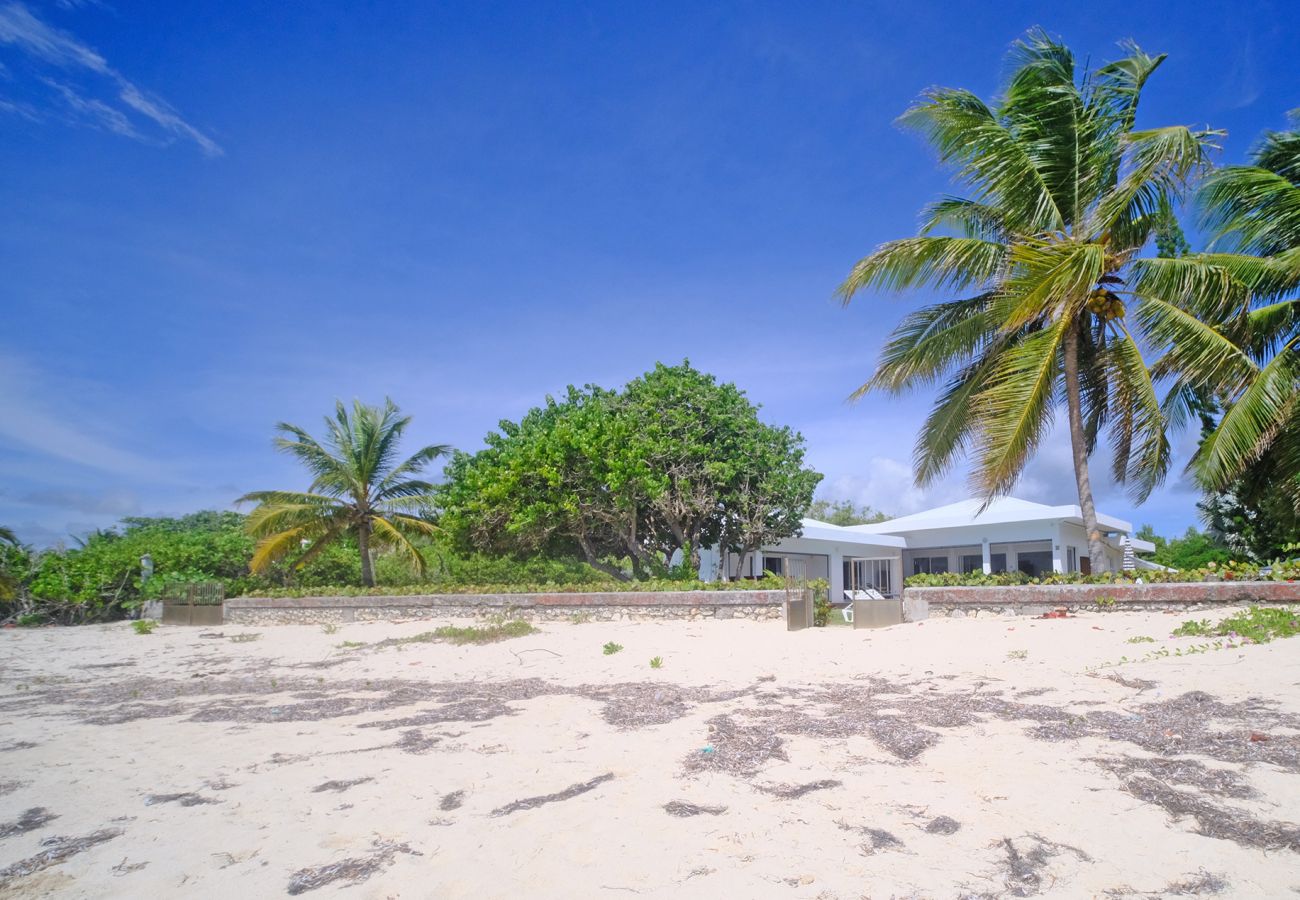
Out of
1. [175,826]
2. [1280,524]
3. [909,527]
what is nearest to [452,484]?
[909,527]

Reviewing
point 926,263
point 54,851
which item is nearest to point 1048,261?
point 926,263

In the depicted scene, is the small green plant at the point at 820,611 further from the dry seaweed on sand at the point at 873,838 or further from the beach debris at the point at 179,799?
the beach debris at the point at 179,799

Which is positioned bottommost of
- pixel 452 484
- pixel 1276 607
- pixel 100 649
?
pixel 100 649

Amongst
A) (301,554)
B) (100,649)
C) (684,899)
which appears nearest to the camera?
(684,899)

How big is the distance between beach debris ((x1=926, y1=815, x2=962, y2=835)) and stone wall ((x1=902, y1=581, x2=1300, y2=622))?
6955 mm

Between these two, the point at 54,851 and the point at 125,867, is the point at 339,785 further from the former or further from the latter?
the point at 54,851

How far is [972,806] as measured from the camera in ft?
13.1

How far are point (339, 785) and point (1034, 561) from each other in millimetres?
22637

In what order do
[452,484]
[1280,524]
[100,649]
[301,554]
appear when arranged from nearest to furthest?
[1280,524] → [100,649] → [452,484] → [301,554]

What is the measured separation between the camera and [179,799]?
15.4 ft

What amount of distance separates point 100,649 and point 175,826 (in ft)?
43.3

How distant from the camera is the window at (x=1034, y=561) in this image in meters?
22.6

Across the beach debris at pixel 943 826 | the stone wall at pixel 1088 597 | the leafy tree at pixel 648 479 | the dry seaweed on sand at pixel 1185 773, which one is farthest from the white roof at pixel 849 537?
the beach debris at pixel 943 826

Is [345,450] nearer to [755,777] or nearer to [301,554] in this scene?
[301,554]
